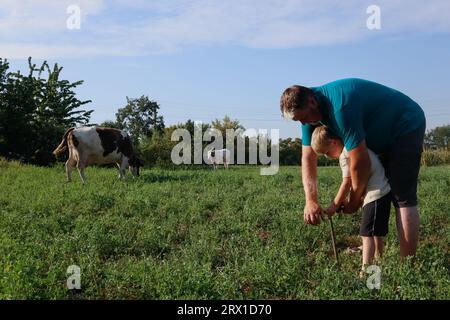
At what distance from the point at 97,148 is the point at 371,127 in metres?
9.87

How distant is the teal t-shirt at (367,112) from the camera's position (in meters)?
3.90

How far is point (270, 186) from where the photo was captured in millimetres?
9906

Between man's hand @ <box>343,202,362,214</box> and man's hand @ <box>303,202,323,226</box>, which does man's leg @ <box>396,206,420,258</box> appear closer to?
man's hand @ <box>343,202,362,214</box>

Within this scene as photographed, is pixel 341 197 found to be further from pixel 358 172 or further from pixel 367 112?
pixel 367 112

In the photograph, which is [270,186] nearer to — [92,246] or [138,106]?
[92,246]

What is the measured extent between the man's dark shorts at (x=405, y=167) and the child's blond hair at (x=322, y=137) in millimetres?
522

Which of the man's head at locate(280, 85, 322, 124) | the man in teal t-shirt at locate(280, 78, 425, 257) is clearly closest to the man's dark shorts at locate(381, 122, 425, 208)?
the man in teal t-shirt at locate(280, 78, 425, 257)

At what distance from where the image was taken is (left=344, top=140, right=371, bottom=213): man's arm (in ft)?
12.9

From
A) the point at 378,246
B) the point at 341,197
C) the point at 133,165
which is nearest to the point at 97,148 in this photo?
the point at 133,165

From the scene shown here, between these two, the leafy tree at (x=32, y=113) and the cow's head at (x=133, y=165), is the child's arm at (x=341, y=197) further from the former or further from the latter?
the leafy tree at (x=32, y=113)

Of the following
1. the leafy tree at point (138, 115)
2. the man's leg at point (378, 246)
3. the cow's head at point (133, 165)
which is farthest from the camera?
the leafy tree at point (138, 115)

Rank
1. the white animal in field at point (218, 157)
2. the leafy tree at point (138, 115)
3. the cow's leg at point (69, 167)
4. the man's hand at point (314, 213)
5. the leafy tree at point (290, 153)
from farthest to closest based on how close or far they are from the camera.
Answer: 1. the leafy tree at point (138, 115)
2. the leafy tree at point (290, 153)
3. the white animal in field at point (218, 157)
4. the cow's leg at point (69, 167)
5. the man's hand at point (314, 213)

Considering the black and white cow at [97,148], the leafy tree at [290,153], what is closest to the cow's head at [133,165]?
the black and white cow at [97,148]

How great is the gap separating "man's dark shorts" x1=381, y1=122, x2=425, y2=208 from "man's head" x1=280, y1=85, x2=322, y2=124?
0.81m
